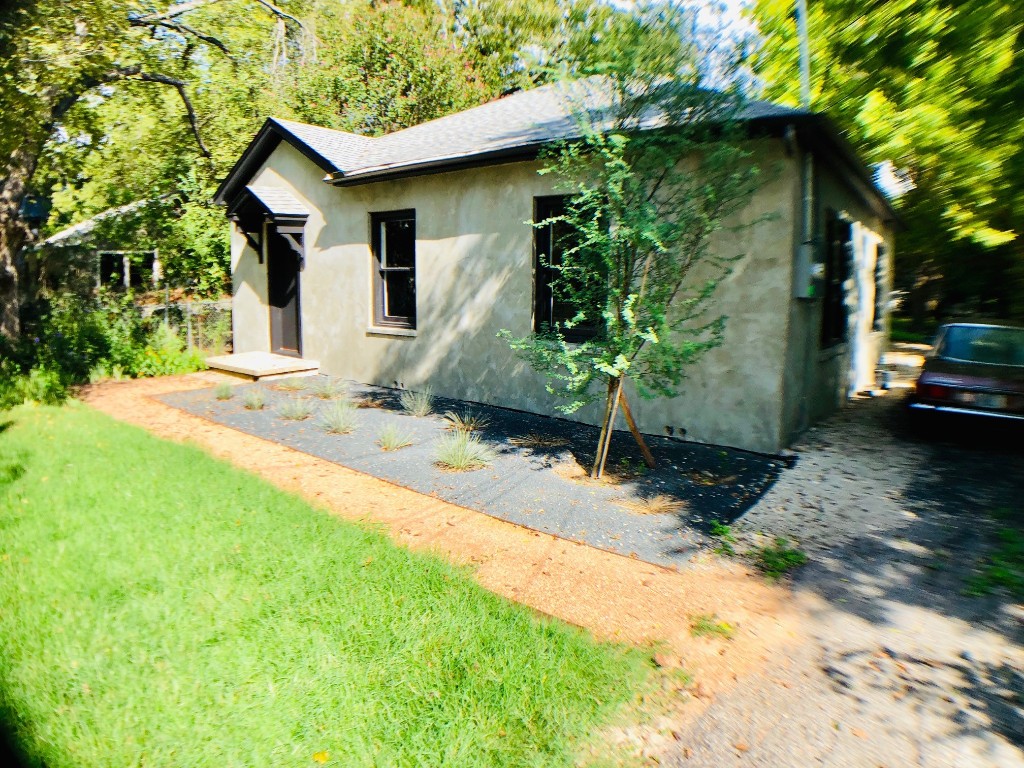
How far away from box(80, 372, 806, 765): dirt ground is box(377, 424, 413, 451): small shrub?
35.8 inches

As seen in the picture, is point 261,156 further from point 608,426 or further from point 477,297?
point 608,426

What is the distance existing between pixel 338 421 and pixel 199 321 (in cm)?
867

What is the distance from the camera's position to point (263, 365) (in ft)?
41.2

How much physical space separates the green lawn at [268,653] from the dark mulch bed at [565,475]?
139cm

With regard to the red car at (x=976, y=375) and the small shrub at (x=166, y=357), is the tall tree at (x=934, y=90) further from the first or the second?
the small shrub at (x=166, y=357)

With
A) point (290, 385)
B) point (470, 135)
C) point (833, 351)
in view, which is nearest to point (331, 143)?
point (470, 135)

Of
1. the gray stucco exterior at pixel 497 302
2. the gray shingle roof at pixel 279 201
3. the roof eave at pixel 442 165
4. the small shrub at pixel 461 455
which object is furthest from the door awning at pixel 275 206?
the small shrub at pixel 461 455

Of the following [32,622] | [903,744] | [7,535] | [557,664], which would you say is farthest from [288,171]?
[903,744]

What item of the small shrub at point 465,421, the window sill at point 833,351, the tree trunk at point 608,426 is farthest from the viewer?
the window sill at point 833,351

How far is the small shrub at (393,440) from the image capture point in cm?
739

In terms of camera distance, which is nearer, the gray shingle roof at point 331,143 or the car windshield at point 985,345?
the car windshield at point 985,345

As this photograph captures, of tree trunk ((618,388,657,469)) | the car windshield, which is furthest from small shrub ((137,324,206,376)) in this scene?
the car windshield

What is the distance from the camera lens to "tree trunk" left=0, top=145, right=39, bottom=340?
10.4m

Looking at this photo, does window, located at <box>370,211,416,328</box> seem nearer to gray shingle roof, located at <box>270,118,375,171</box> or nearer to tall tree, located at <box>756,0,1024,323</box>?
gray shingle roof, located at <box>270,118,375,171</box>
